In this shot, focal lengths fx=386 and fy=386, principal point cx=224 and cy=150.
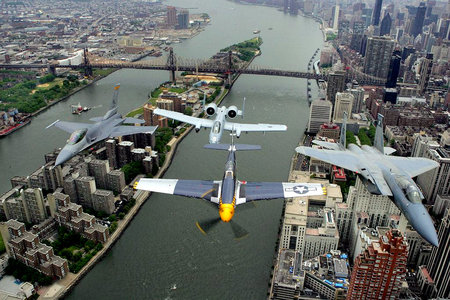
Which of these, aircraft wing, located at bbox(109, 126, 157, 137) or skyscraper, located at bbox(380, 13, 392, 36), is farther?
skyscraper, located at bbox(380, 13, 392, 36)

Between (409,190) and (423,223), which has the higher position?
(409,190)

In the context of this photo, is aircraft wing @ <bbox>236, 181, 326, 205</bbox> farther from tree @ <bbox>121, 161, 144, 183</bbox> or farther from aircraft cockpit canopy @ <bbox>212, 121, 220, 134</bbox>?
tree @ <bbox>121, 161, 144, 183</bbox>

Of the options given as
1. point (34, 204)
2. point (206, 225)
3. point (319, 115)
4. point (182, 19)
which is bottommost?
point (34, 204)

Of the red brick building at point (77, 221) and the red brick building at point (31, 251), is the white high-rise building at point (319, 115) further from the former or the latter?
the red brick building at point (31, 251)

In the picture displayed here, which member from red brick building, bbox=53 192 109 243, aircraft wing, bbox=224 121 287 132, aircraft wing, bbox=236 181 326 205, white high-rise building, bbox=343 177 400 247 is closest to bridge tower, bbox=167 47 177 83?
aircraft wing, bbox=224 121 287 132

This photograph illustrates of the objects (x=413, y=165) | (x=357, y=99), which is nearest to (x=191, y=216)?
(x=413, y=165)

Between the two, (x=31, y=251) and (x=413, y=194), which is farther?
(x=31, y=251)

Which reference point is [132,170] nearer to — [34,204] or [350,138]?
[34,204]

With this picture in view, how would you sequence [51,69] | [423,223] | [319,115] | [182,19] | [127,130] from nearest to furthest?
[423,223] → [127,130] → [319,115] → [51,69] → [182,19]

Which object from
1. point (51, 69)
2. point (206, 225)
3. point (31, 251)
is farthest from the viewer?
point (51, 69)
